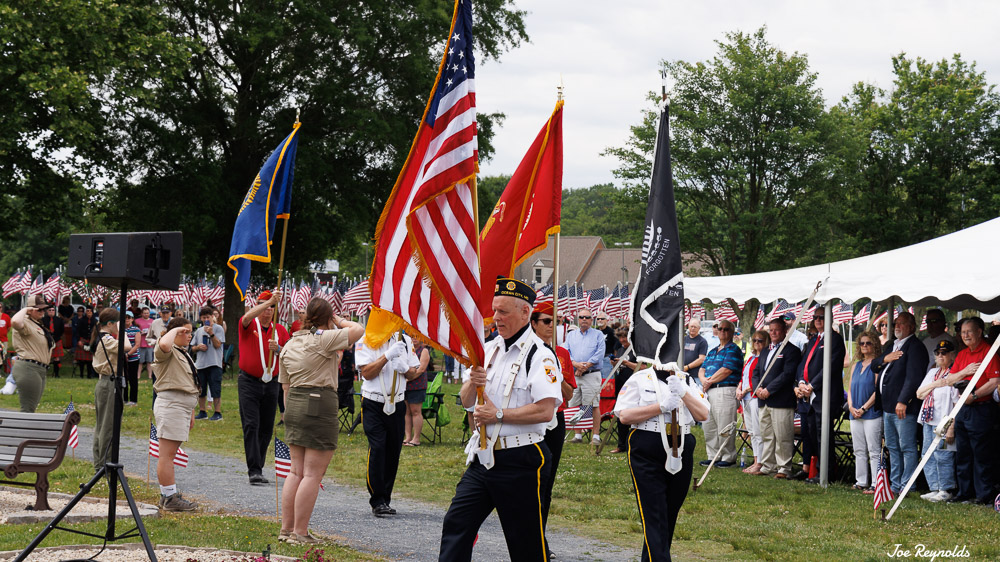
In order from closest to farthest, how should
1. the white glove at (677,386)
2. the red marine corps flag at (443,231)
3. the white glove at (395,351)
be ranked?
1. the red marine corps flag at (443,231)
2. the white glove at (677,386)
3. the white glove at (395,351)

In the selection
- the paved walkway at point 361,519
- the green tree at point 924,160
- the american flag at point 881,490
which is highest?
the green tree at point 924,160

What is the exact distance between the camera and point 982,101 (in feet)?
131

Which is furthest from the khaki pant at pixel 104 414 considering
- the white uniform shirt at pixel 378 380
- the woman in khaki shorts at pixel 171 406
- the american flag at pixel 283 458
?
the american flag at pixel 283 458

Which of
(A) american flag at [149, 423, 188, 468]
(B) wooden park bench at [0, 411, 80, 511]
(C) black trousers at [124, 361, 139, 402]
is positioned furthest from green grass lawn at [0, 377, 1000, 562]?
(C) black trousers at [124, 361, 139, 402]

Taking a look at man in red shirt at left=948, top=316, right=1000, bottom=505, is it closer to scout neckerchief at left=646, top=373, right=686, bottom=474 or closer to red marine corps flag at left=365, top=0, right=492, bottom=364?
scout neckerchief at left=646, top=373, right=686, bottom=474

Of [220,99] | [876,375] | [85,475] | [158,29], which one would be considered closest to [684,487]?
[876,375]

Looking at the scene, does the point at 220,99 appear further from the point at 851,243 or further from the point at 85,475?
the point at 851,243

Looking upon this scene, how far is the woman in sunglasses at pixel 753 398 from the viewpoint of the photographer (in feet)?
46.4

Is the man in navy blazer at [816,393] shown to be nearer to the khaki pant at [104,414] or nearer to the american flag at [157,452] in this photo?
the american flag at [157,452]

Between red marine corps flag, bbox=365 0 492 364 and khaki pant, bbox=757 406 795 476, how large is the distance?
29.4 feet

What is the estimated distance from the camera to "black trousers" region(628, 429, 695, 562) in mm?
6219

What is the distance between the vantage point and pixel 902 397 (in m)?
11.9

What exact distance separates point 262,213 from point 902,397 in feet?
27.3

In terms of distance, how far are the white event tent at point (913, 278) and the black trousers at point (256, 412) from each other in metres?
6.80
